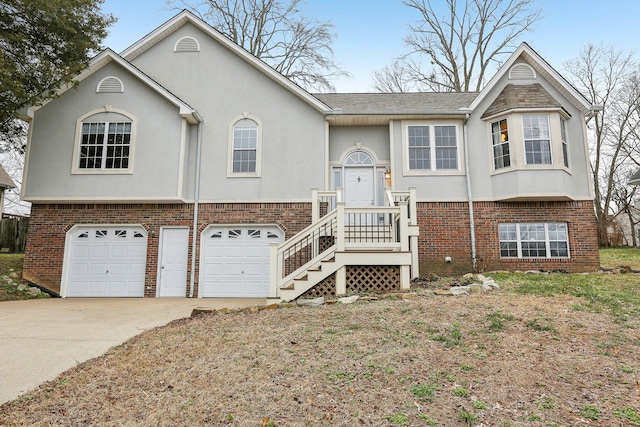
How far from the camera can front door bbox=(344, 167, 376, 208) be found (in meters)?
12.2

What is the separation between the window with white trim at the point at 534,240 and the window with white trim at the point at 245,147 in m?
7.96

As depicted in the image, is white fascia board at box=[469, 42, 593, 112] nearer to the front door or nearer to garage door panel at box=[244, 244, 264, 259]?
the front door

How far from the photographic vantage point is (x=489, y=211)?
38.0ft

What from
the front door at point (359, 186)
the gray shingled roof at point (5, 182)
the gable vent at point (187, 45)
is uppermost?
the gable vent at point (187, 45)

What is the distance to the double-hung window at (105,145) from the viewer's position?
11.4 meters

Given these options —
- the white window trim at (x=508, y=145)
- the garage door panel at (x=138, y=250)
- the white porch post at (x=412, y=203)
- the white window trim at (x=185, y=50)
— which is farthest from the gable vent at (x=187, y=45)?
the white window trim at (x=508, y=145)

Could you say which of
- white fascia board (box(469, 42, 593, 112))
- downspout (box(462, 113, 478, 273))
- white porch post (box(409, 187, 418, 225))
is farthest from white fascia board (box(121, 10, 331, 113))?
white fascia board (box(469, 42, 593, 112))

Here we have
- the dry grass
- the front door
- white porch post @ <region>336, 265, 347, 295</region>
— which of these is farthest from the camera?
the front door

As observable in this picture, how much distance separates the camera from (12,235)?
627 inches

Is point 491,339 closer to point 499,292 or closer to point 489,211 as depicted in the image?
point 499,292

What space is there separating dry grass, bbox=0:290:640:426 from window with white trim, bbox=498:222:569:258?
5.85m

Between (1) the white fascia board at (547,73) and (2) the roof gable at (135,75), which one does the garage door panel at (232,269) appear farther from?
(1) the white fascia board at (547,73)

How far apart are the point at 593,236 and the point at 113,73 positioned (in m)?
15.7

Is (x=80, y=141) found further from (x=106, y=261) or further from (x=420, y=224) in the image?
(x=420, y=224)
